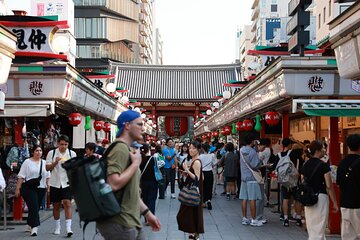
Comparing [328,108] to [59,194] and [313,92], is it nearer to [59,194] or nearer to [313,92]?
[313,92]

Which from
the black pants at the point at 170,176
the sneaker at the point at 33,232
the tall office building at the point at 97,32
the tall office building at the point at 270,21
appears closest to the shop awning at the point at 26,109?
the sneaker at the point at 33,232

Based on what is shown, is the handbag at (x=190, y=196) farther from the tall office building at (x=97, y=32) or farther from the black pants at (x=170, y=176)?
the tall office building at (x=97, y=32)

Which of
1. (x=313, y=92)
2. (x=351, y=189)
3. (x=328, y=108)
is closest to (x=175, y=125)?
(x=313, y=92)

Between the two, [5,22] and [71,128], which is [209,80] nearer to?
[71,128]

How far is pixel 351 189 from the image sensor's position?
281 inches

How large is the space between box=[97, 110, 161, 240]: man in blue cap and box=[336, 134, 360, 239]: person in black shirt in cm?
350

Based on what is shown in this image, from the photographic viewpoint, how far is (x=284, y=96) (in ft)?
38.8

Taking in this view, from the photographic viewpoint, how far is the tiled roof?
50219 mm

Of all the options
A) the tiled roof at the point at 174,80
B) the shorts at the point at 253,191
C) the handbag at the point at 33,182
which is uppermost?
the tiled roof at the point at 174,80

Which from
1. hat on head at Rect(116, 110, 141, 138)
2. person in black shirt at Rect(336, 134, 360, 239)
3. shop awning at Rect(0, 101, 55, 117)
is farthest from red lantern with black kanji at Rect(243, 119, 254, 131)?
hat on head at Rect(116, 110, 141, 138)

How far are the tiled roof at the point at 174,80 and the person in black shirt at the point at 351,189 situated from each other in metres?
41.5

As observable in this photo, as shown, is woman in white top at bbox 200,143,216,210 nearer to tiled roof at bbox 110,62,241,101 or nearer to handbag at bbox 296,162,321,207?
handbag at bbox 296,162,321,207

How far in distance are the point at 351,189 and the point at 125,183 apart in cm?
377

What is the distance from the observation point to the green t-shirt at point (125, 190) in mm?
4438
